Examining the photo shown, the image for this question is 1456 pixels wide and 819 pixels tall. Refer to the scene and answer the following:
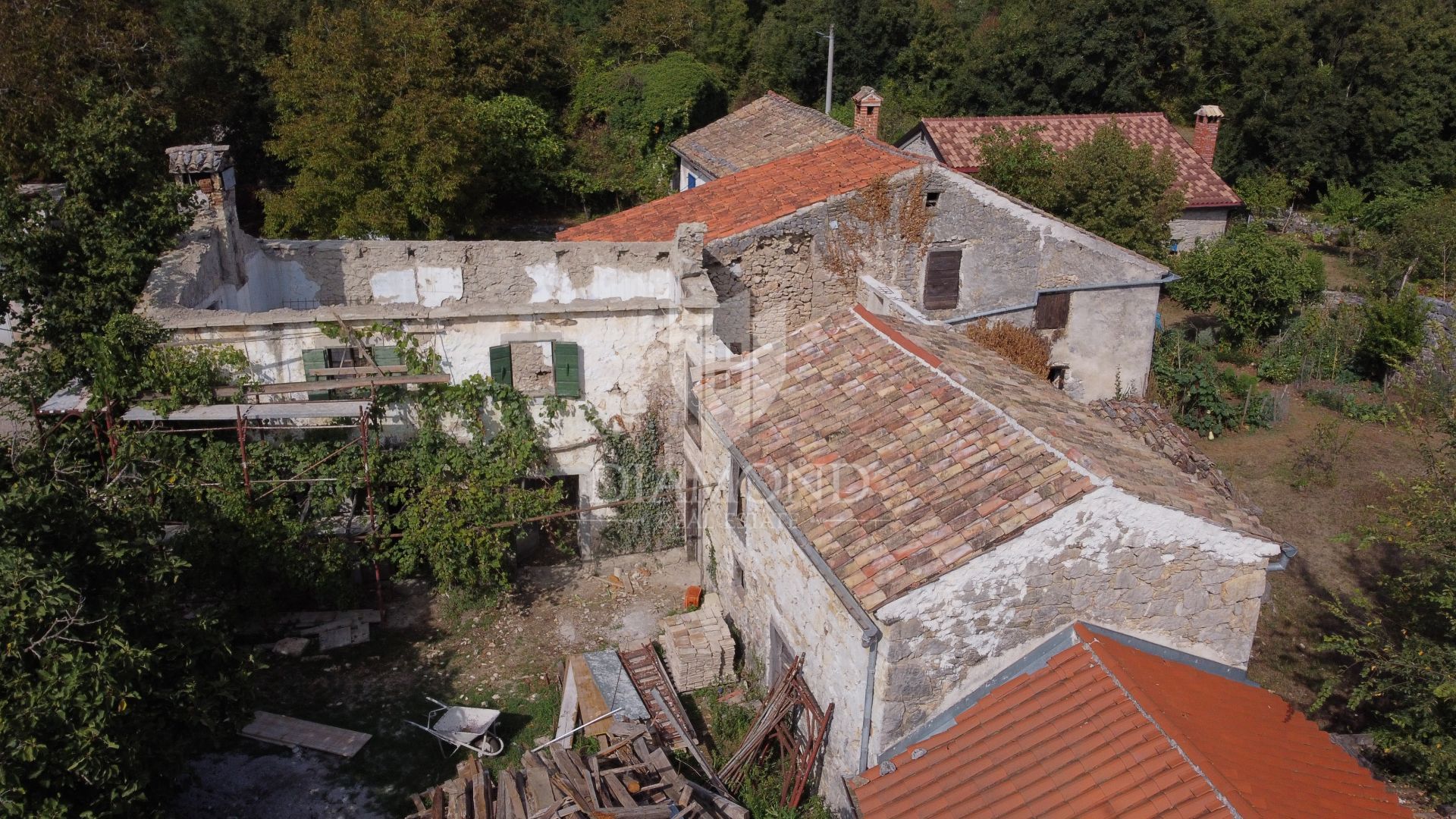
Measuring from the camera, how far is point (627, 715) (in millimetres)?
11234

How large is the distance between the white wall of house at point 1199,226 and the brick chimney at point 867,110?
10.1m

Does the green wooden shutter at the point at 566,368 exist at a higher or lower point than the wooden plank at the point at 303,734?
higher

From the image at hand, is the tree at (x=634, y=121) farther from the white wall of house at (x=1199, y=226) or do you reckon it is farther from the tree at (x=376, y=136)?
the white wall of house at (x=1199, y=226)

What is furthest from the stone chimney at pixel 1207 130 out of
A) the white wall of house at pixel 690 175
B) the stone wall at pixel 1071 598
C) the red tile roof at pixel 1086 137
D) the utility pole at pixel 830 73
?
the stone wall at pixel 1071 598

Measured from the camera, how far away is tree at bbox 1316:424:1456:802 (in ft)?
33.6

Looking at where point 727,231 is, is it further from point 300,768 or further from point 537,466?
point 300,768

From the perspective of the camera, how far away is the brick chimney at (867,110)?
A: 25094 mm

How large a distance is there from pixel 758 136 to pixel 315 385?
1450cm

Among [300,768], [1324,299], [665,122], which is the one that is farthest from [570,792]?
[665,122]

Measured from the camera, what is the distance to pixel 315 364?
13.2 metres

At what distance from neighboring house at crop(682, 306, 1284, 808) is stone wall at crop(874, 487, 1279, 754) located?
0.01 meters

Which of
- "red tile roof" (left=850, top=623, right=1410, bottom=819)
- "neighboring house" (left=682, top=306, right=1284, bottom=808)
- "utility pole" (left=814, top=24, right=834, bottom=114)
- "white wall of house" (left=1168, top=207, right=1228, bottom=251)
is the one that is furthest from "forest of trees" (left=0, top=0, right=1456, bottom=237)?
"red tile roof" (left=850, top=623, right=1410, bottom=819)

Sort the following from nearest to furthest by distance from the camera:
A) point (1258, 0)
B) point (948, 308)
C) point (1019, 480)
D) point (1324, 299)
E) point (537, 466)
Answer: point (1019, 480) < point (537, 466) < point (948, 308) < point (1324, 299) < point (1258, 0)

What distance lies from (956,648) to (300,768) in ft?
22.6
